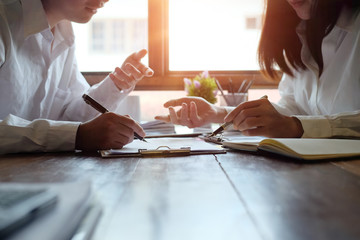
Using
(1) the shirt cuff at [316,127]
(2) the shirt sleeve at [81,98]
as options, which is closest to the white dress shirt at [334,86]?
(1) the shirt cuff at [316,127]

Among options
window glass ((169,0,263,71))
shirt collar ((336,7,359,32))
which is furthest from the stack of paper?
window glass ((169,0,263,71))

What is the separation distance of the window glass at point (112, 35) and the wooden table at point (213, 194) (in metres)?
1.82

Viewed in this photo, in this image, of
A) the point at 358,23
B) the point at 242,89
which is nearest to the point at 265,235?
the point at 358,23

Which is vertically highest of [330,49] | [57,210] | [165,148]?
[330,49]

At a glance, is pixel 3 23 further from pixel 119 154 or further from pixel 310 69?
pixel 310 69

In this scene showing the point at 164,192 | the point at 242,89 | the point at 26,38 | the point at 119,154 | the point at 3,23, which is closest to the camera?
the point at 164,192

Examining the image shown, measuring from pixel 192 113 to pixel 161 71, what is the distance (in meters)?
1.18

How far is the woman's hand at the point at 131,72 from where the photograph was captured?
54.0 inches

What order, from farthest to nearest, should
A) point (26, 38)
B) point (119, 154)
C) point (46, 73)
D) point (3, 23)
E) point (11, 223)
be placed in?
point (46, 73) < point (26, 38) < point (3, 23) < point (119, 154) < point (11, 223)

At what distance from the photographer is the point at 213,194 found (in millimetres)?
434

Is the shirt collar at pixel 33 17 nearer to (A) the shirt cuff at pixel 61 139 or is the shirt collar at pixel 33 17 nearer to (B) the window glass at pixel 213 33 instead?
(A) the shirt cuff at pixel 61 139

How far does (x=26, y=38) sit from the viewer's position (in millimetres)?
1215

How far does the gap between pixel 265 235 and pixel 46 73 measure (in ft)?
4.37

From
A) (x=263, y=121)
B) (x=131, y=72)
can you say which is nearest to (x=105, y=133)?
(x=263, y=121)
